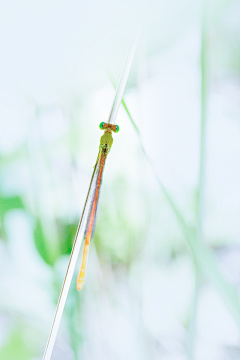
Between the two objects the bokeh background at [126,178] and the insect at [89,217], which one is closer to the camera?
the insect at [89,217]

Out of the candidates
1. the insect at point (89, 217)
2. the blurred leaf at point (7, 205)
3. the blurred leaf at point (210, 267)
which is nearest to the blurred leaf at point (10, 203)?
the blurred leaf at point (7, 205)

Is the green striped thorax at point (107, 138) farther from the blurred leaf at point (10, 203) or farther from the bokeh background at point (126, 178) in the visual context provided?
the blurred leaf at point (10, 203)

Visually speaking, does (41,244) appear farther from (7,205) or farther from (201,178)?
(201,178)

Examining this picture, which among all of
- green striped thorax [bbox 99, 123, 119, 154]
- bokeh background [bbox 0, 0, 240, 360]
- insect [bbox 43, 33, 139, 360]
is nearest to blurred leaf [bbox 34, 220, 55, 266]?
bokeh background [bbox 0, 0, 240, 360]

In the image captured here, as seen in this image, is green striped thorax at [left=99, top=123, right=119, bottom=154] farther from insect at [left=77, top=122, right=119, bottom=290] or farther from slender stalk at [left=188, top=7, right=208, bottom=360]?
slender stalk at [left=188, top=7, right=208, bottom=360]

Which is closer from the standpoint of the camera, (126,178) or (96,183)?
(96,183)

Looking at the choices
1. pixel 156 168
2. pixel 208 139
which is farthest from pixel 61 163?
pixel 208 139

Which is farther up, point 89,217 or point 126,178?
point 126,178

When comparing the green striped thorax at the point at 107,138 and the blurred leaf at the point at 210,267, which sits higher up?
the green striped thorax at the point at 107,138

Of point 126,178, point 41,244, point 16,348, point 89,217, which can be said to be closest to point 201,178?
point 126,178
